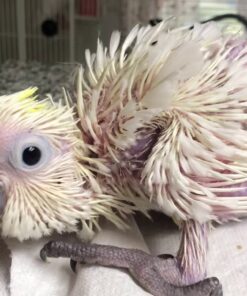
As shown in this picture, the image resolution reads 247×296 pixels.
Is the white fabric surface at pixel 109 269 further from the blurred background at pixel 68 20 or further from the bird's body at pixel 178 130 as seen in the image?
the blurred background at pixel 68 20

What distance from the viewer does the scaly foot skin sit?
47cm

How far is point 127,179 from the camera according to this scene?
1.60 feet

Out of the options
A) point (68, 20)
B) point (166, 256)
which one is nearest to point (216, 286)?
point (166, 256)

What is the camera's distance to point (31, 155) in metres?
0.46

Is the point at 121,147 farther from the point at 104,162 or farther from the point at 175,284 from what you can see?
the point at 175,284

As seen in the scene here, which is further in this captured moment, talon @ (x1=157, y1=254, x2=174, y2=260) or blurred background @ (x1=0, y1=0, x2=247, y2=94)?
blurred background @ (x1=0, y1=0, x2=247, y2=94)

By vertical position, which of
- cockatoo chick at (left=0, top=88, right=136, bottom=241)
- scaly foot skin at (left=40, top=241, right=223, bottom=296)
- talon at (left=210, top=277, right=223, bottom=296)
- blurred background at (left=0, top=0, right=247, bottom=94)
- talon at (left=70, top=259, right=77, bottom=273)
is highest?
blurred background at (left=0, top=0, right=247, bottom=94)

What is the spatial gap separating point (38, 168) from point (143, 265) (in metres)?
0.12

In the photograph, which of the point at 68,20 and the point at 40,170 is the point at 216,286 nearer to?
the point at 40,170

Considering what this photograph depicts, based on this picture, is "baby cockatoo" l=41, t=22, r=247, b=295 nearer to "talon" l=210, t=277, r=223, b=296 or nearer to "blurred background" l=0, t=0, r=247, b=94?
"talon" l=210, t=277, r=223, b=296

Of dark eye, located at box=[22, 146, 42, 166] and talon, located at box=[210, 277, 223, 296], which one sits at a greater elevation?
dark eye, located at box=[22, 146, 42, 166]

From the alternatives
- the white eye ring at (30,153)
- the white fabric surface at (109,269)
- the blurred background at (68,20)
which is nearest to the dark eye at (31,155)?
the white eye ring at (30,153)

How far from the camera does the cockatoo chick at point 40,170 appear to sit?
0.45 metres

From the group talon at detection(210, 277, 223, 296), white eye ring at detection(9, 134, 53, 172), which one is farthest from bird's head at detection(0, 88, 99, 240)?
talon at detection(210, 277, 223, 296)
